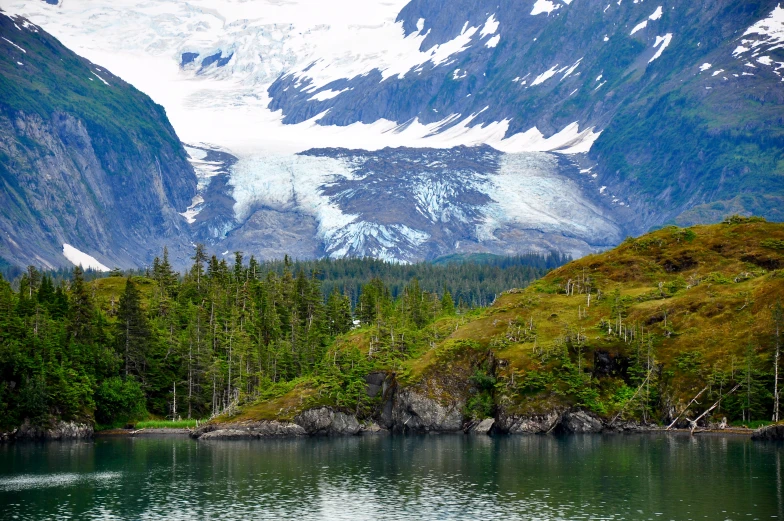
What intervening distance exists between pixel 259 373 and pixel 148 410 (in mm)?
23404

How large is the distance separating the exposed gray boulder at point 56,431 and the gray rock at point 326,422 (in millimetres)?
36528

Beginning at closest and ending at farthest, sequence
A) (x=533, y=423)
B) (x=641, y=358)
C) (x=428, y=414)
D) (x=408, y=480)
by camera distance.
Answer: (x=408, y=480) → (x=533, y=423) → (x=641, y=358) → (x=428, y=414)

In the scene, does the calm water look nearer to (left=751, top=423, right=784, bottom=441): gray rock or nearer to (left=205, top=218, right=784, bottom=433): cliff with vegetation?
(left=751, top=423, right=784, bottom=441): gray rock

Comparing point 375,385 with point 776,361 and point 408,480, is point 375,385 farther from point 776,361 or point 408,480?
point 776,361

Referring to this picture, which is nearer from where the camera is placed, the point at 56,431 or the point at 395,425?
the point at 56,431

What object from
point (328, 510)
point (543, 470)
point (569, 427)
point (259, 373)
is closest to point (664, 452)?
point (543, 470)

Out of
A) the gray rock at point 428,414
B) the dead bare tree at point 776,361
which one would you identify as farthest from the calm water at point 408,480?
the gray rock at point 428,414

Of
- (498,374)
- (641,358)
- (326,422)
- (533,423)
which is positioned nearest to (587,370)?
(641,358)

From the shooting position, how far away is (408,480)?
398 ft

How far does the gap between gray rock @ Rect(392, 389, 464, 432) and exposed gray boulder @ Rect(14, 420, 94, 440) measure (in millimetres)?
55521

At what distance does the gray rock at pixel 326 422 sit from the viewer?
181 m

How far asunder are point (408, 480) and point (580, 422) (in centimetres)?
5682

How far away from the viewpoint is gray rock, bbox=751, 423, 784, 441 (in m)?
146

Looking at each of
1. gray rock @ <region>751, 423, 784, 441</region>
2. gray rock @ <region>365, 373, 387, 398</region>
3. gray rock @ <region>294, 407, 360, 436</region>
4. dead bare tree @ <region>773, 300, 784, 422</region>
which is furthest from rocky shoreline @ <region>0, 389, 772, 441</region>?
gray rock @ <region>751, 423, 784, 441</region>
